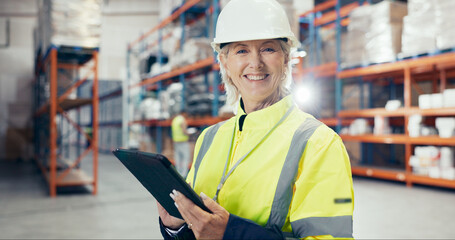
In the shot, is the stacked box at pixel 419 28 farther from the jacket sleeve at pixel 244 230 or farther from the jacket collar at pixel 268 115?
the jacket sleeve at pixel 244 230

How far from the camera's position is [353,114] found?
8.82 meters

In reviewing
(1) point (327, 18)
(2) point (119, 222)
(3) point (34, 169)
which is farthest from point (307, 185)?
(3) point (34, 169)

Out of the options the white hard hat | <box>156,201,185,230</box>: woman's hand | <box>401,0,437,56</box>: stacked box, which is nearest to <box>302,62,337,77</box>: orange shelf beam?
<box>401,0,437,56</box>: stacked box

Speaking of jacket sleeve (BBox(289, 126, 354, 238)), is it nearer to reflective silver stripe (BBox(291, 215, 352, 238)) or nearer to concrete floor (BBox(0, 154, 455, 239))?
reflective silver stripe (BBox(291, 215, 352, 238))

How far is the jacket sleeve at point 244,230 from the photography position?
1.12 m

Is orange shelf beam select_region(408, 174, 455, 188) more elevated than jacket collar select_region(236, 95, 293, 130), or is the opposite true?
jacket collar select_region(236, 95, 293, 130)

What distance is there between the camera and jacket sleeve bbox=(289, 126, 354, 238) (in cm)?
109

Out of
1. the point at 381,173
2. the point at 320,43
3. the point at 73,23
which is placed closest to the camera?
the point at 73,23

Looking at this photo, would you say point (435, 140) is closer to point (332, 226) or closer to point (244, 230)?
point (332, 226)

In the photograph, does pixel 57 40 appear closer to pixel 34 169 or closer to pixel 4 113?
pixel 34 169

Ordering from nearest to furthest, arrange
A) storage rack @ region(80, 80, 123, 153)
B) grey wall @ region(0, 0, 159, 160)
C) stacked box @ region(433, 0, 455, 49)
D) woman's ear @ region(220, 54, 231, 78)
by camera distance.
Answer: woman's ear @ region(220, 54, 231, 78) → stacked box @ region(433, 0, 455, 49) → grey wall @ region(0, 0, 159, 160) → storage rack @ region(80, 80, 123, 153)

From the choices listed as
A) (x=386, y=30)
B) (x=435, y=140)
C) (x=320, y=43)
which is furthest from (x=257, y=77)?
(x=320, y=43)

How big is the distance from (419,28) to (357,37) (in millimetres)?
1657

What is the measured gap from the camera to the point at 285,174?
1200 mm
